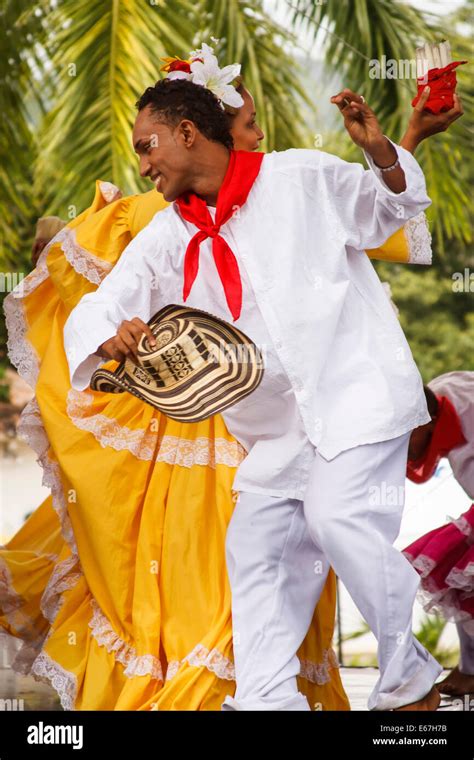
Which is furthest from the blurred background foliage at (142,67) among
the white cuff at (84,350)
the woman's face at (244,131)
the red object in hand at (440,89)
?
the white cuff at (84,350)

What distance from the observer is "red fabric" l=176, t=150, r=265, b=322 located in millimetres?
2814

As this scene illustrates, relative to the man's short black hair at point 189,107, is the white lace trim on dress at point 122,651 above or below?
below

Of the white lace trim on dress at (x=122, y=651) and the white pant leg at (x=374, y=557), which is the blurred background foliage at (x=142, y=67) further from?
the white pant leg at (x=374, y=557)

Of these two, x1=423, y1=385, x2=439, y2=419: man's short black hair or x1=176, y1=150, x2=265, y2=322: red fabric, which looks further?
x1=423, y1=385, x2=439, y2=419: man's short black hair

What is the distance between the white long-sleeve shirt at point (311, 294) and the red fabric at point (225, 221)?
0.03 meters

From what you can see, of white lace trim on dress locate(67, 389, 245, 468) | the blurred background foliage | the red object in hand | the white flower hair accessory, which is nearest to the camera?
the red object in hand

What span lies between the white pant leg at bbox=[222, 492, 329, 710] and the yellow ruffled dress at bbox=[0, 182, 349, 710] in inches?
7.7

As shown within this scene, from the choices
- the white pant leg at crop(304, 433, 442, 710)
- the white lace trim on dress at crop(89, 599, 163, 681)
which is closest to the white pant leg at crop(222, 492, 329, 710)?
the white pant leg at crop(304, 433, 442, 710)

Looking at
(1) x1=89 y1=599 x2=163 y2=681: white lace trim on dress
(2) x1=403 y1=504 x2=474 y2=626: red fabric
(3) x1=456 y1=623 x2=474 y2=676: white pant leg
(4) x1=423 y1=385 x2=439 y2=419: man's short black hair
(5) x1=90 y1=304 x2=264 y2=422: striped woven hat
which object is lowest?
(3) x1=456 y1=623 x2=474 y2=676: white pant leg

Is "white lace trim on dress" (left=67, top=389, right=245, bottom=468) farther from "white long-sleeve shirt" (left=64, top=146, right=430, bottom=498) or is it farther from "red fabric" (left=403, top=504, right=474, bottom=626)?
"red fabric" (left=403, top=504, right=474, bottom=626)

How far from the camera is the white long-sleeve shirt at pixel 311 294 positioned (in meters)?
2.76

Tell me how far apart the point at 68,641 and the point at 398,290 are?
12042 millimetres

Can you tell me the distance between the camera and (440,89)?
9.16ft
